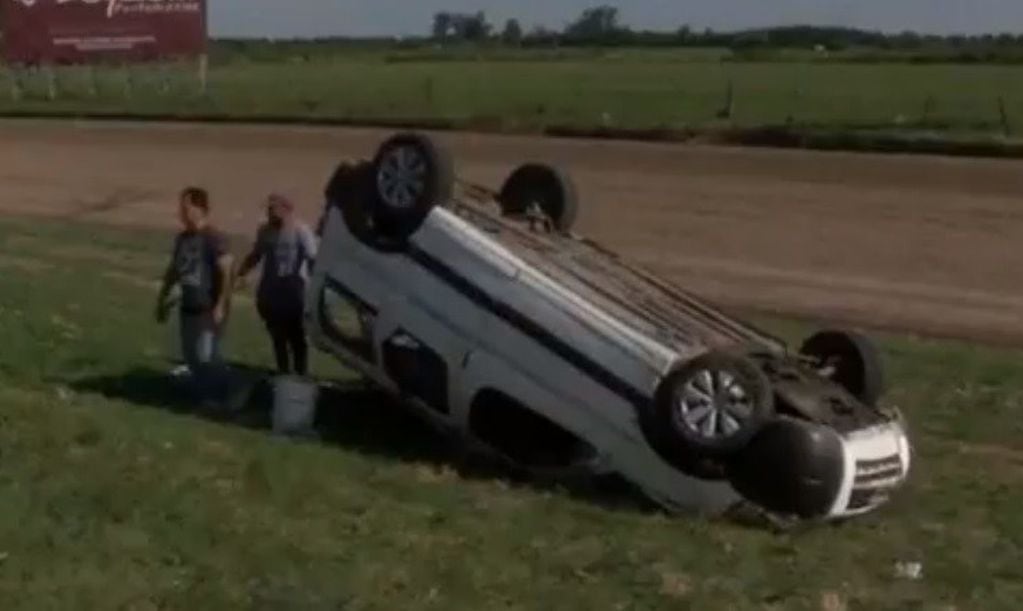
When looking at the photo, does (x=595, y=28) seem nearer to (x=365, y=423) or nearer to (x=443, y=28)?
(x=443, y=28)

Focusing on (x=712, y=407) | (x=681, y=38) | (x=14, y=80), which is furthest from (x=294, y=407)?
(x=681, y=38)

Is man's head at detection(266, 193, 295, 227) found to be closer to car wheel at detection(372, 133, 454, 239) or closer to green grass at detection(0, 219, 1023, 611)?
green grass at detection(0, 219, 1023, 611)

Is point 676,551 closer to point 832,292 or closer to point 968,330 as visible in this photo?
point 968,330

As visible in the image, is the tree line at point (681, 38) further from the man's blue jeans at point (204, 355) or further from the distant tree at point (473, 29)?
the man's blue jeans at point (204, 355)

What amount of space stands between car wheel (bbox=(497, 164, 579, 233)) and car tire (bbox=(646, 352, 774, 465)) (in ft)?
7.45

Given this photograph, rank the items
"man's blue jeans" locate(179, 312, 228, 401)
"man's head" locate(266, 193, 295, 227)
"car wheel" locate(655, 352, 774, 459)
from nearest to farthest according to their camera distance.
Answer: "car wheel" locate(655, 352, 774, 459), "man's blue jeans" locate(179, 312, 228, 401), "man's head" locate(266, 193, 295, 227)

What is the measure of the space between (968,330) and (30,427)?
13555 millimetres

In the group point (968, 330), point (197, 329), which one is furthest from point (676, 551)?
point (968, 330)

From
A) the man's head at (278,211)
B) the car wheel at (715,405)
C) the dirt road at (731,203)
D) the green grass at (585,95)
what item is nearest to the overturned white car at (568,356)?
the car wheel at (715,405)

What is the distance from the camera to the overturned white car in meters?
10.1

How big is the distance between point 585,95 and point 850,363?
2134 inches

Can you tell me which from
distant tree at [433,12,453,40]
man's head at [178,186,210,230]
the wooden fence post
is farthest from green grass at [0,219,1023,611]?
distant tree at [433,12,453,40]

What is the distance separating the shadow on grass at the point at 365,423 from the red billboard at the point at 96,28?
58914 millimetres

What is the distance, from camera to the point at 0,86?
238 ft
